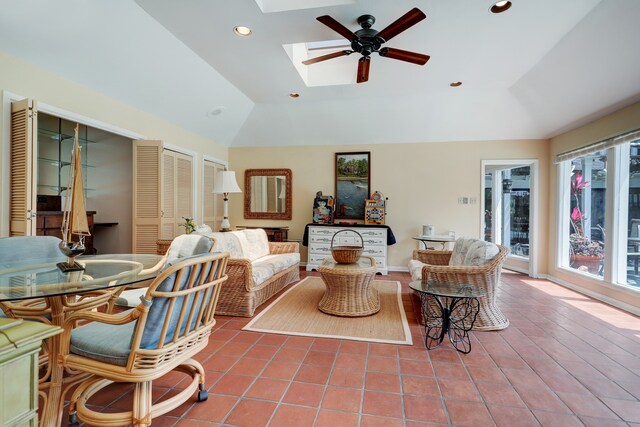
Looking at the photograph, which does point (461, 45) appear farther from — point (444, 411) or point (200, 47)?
point (444, 411)

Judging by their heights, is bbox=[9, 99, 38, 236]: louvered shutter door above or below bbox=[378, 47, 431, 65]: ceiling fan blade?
below

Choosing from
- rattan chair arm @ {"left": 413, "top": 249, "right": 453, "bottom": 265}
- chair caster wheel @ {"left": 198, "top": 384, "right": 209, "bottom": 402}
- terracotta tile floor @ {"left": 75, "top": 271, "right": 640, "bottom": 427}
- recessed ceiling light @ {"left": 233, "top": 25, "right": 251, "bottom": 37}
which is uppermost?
recessed ceiling light @ {"left": 233, "top": 25, "right": 251, "bottom": 37}

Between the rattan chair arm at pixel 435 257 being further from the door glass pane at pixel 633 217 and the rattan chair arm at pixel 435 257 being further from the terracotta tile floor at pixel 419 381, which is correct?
the door glass pane at pixel 633 217

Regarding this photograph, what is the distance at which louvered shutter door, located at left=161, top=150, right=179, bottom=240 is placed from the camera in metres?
4.36

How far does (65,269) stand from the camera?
5.73 feet

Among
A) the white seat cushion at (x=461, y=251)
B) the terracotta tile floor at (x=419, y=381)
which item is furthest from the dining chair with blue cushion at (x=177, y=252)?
the white seat cushion at (x=461, y=251)

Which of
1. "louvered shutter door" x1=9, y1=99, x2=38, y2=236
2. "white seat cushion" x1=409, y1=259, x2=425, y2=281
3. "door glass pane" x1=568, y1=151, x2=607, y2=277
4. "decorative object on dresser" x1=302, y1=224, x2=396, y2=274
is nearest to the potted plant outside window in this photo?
"door glass pane" x1=568, y1=151, x2=607, y2=277

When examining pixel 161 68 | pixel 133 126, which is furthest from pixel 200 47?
pixel 133 126

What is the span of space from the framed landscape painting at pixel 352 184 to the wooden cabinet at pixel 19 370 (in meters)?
5.31

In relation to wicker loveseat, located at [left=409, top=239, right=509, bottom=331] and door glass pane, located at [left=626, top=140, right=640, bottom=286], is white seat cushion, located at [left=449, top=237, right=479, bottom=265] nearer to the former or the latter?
wicker loveseat, located at [left=409, top=239, right=509, bottom=331]

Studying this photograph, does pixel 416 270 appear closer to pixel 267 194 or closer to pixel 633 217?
pixel 633 217

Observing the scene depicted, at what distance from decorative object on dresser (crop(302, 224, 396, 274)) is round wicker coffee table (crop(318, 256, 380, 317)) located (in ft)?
6.69

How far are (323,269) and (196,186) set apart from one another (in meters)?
3.16

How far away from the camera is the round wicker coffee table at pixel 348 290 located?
326cm
